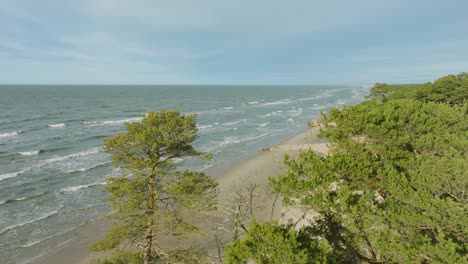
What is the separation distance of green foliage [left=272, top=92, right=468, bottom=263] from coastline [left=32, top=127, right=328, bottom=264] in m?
1.92

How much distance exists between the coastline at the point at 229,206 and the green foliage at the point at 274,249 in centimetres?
271

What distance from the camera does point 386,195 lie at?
989 cm

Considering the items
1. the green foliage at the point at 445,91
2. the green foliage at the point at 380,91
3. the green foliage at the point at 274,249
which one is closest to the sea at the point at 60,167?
the green foliage at the point at 274,249

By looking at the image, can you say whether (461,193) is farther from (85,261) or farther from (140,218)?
(85,261)

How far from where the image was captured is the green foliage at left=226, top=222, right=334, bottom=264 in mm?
6449

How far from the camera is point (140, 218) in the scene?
11.4 meters

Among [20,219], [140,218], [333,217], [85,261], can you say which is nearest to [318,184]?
[333,217]

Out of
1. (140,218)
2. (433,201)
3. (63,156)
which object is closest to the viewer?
(433,201)

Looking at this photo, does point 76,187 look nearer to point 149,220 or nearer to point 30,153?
point 30,153

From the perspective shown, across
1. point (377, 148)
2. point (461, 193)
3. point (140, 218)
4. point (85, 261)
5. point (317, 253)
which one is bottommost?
point (85, 261)

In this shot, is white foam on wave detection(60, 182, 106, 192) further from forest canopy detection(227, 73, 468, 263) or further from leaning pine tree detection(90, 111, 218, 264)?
forest canopy detection(227, 73, 468, 263)

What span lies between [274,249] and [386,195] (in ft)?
17.2

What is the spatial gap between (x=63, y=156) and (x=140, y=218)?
89.9ft

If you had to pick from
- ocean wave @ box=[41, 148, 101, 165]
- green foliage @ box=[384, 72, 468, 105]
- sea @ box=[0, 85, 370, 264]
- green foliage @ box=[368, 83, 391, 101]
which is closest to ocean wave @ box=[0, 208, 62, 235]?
sea @ box=[0, 85, 370, 264]
